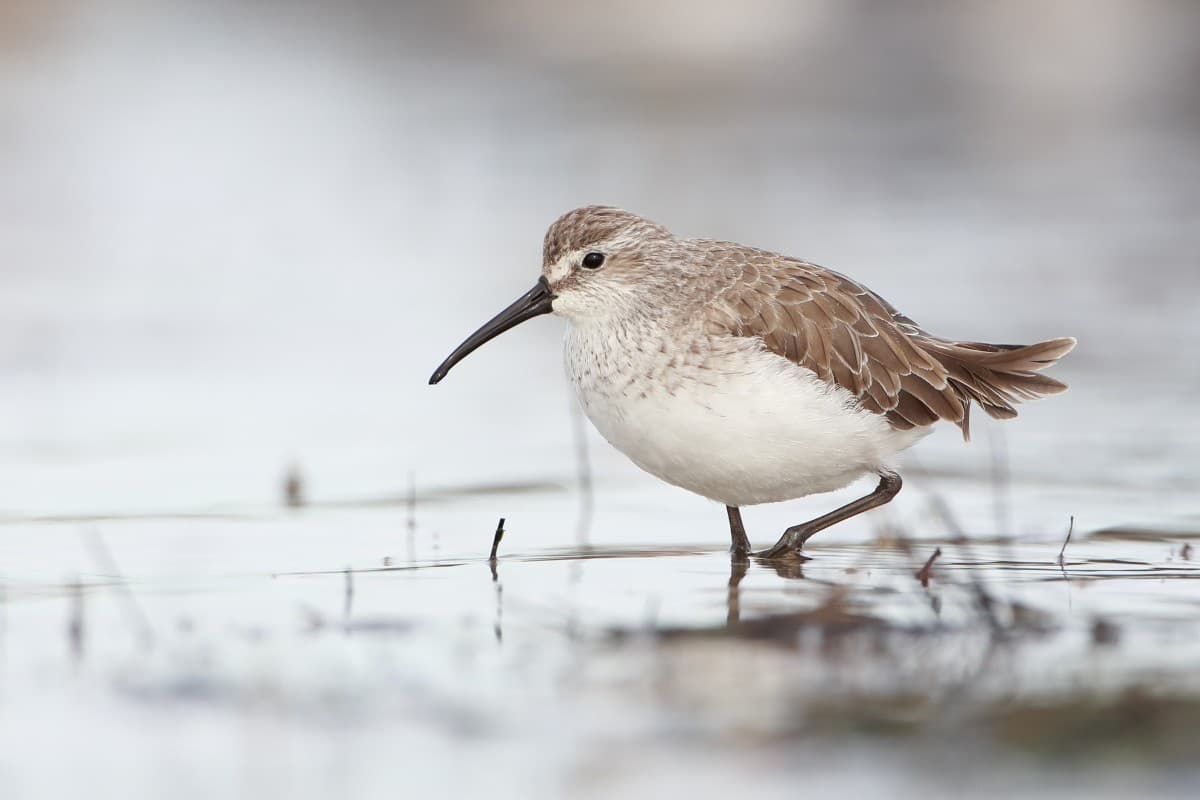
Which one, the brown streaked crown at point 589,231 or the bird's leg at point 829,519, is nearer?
the bird's leg at point 829,519

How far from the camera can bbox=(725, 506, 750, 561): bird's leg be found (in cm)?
698

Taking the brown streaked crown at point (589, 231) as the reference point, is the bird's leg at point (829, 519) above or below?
below

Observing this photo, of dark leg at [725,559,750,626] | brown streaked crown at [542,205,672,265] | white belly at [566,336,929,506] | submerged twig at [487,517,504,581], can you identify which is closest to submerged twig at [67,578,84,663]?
submerged twig at [487,517,504,581]

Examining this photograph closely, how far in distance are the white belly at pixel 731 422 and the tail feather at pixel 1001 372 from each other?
2.76ft

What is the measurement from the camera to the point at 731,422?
21.3 feet

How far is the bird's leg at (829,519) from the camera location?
6.96 meters

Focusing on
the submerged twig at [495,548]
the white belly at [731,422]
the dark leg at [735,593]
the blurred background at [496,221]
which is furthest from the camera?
the blurred background at [496,221]

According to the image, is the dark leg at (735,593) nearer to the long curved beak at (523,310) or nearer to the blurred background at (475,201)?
the long curved beak at (523,310)

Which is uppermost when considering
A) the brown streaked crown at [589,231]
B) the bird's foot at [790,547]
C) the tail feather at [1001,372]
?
the brown streaked crown at [589,231]

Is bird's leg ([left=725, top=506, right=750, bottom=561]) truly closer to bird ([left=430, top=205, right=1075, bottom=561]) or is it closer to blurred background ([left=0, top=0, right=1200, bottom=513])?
bird ([left=430, top=205, right=1075, bottom=561])

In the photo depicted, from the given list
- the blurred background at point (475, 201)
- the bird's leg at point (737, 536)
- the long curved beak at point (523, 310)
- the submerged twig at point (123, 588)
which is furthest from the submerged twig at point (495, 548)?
the blurred background at point (475, 201)

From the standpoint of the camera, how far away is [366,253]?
15.9m

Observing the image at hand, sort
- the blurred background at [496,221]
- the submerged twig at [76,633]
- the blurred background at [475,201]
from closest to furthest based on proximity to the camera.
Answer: the submerged twig at [76,633] → the blurred background at [496,221] → the blurred background at [475,201]

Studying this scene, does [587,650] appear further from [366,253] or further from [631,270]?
[366,253]
